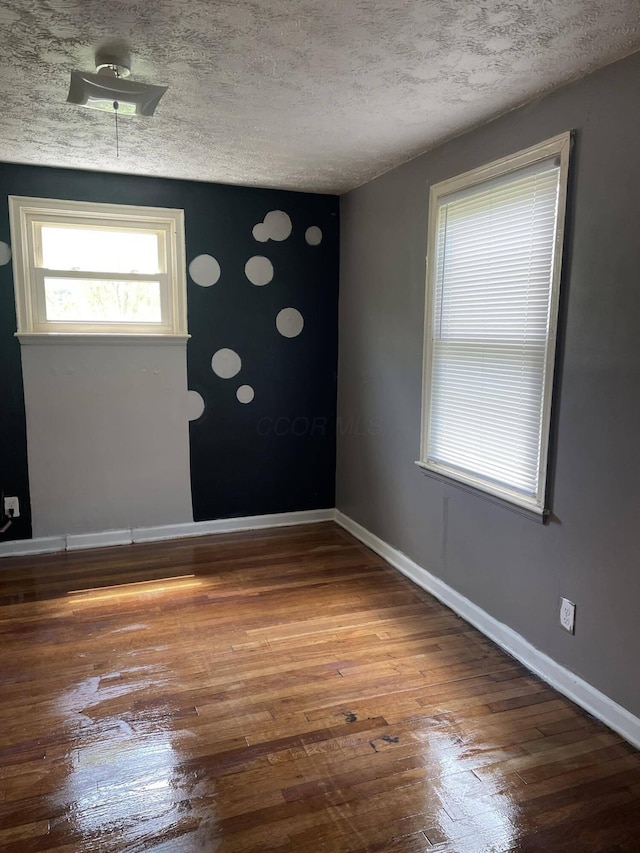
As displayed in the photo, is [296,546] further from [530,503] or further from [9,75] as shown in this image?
[9,75]

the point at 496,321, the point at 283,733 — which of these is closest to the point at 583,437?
the point at 496,321

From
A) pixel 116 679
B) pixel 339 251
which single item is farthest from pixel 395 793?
pixel 339 251

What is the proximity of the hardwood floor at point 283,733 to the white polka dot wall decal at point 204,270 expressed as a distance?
201 cm

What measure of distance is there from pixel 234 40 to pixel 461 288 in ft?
5.00

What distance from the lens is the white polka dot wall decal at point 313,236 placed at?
4.24 meters

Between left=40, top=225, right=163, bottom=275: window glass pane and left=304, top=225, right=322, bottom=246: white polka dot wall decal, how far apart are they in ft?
3.42

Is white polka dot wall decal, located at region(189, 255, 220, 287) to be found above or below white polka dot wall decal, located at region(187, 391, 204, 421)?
above

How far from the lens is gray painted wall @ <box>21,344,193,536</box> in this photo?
3.78m

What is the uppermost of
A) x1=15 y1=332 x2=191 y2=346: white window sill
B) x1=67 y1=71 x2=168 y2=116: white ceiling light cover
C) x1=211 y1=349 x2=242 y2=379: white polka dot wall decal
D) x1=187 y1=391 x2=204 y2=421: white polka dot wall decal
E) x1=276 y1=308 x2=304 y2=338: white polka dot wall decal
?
x1=67 y1=71 x2=168 y2=116: white ceiling light cover

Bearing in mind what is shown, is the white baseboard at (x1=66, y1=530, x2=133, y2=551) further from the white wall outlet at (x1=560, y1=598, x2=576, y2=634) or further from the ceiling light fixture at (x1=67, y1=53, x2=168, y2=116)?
the white wall outlet at (x1=560, y1=598, x2=576, y2=634)

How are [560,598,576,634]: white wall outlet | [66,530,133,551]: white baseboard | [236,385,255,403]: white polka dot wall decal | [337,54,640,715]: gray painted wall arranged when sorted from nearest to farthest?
[337,54,640,715]: gray painted wall, [560,598,576,634]: white wall outlet, [66,530,133,551]: white baseboard, [236,385,255,403]: white polka dot wall decal

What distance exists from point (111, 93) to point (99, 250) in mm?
1753

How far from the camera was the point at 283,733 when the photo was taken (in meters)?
2.12

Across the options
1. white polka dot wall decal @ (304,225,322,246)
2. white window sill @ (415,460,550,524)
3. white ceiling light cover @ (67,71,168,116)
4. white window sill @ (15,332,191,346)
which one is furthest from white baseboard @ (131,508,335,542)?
white ceiling light cover @ (67,71,168,116)
